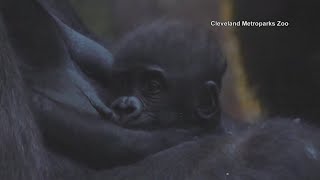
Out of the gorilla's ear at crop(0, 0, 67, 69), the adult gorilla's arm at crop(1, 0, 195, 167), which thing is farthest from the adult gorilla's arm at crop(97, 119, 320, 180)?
the gorilla's ear at crop(0, 0, 67, 69)

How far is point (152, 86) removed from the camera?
6.64 feet

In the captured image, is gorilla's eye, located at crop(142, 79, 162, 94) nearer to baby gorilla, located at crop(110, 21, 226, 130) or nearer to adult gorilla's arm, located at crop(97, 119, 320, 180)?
baby gorilla, located at crop(110, 21, 226, 130)

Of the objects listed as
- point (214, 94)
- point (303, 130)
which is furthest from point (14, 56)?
point (303, 130)

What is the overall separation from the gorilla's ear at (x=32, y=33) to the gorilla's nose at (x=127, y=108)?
Result: 187 mm

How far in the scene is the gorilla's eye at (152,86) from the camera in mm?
2020

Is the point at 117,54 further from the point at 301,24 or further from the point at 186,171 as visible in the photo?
the point at 301,24

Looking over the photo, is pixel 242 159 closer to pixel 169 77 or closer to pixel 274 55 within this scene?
pixel 169 77

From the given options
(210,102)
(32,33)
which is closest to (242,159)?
(210,102)

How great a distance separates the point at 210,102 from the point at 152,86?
108 mm

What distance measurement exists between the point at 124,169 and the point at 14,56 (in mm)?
282

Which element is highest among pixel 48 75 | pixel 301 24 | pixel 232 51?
pixel 48 75

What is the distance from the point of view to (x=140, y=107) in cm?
199

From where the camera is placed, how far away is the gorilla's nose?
198 centimetres

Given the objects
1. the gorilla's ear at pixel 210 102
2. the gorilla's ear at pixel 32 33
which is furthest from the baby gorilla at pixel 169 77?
the gorilla's ear at pixel 32 33
